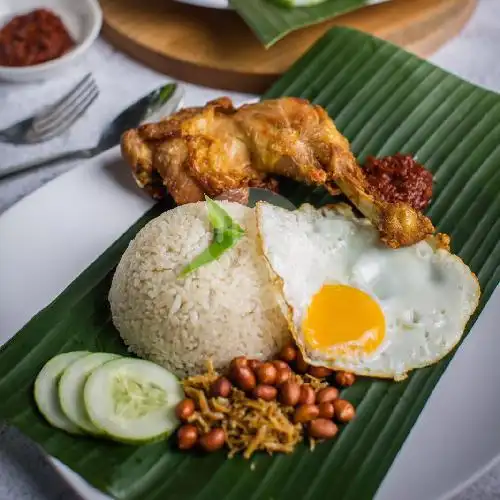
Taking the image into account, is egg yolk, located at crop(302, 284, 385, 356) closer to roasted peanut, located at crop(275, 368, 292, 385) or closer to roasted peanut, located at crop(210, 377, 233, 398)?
roasted peanut, located at crop(275, 368, 292, 385)

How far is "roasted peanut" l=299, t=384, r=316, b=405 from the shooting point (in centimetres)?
332

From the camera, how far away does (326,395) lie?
337 centimetres

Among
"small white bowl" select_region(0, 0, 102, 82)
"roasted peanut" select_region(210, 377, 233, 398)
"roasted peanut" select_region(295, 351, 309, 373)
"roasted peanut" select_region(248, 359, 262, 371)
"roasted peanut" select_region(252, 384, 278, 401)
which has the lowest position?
"roasted peanut" select_region(295, 351, 309, 373)

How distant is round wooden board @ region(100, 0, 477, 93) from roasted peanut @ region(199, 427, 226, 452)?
110 inches

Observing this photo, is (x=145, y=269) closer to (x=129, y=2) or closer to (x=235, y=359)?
(x=235, y=359)

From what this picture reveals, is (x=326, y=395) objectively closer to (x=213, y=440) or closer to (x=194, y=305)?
(x=213, y=440)

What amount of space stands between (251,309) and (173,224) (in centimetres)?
64

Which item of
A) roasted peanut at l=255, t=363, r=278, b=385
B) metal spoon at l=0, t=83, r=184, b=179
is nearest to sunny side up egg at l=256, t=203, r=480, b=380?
roasted peanut at l=255, t=363, r=278, b=385

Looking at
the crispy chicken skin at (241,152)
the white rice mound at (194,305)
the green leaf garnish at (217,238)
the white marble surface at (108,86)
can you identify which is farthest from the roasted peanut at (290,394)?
the white marble surface at (108,86)

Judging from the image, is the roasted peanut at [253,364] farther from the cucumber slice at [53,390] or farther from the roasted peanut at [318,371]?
the cucumber slice at [53,390]

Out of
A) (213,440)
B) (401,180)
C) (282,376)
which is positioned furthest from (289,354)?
(401,180)

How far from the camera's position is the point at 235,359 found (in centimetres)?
348

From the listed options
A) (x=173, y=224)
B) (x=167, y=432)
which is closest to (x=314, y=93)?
(x=173, y=224)

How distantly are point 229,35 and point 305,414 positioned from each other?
313 cm
